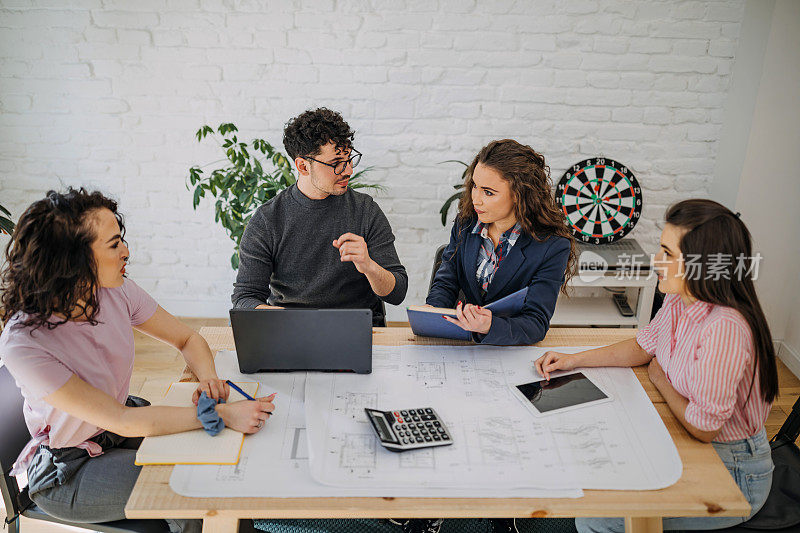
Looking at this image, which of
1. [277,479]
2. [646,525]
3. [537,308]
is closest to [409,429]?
[277,479]

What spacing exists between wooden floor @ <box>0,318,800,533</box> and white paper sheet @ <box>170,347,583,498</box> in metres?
1.57

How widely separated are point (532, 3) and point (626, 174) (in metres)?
0.93

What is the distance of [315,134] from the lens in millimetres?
2006

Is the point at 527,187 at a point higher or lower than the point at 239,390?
higher

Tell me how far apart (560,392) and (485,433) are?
0.28 metres

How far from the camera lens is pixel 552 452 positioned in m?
1.33

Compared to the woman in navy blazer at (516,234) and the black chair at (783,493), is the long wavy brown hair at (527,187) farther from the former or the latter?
the black chair at (783,493)

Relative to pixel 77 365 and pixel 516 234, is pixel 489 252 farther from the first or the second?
pixel 77 365

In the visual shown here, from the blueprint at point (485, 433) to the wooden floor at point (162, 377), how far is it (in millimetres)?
1453

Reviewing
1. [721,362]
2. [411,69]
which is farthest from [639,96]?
[721,362]

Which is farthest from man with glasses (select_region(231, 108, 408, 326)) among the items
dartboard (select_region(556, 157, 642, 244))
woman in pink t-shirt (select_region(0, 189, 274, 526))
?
dartboard (select_region(556, 157, 642, 244))

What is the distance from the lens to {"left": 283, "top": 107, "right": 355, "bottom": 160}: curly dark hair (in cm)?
201

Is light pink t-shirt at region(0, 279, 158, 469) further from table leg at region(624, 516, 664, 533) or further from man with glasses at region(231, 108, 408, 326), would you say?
table leg at region(624, 516, 664, 533)

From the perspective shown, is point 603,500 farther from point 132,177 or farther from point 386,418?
point 132,177
